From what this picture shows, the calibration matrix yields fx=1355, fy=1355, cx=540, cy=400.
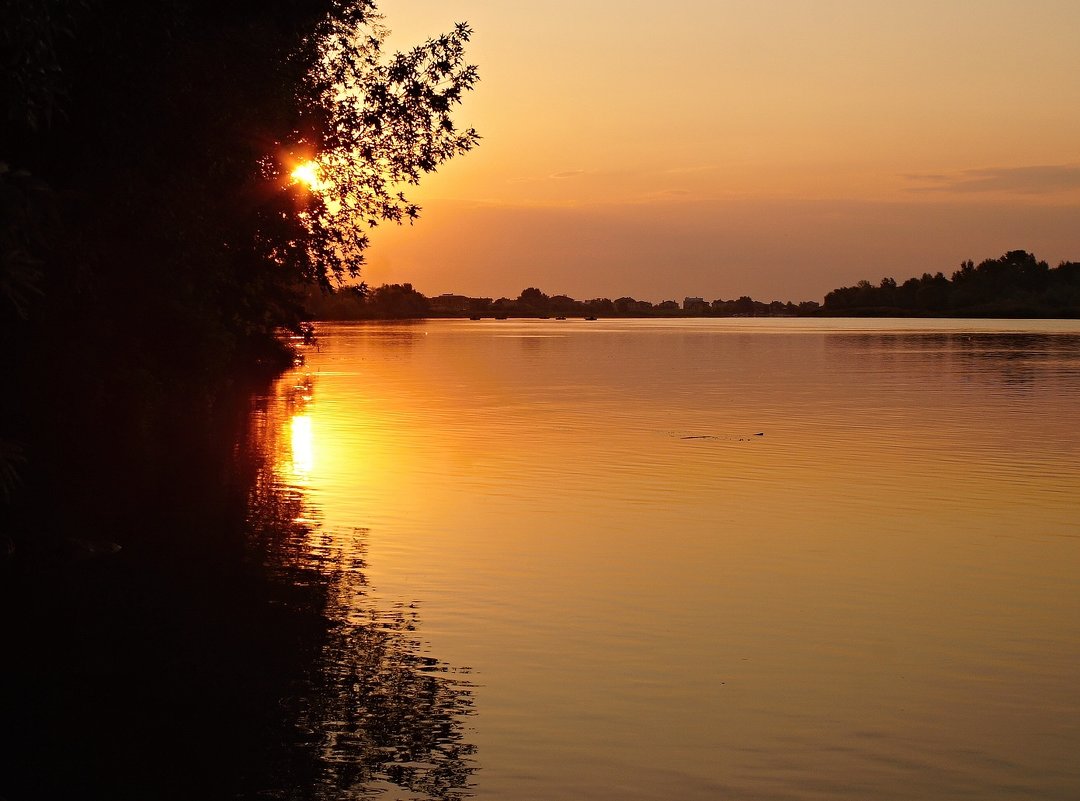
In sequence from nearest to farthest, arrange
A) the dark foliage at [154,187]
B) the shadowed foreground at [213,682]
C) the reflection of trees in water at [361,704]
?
the reflection of trees in water at [361,704] < the shadowed foreground at [213,682] < the dark foliage at [154,187]

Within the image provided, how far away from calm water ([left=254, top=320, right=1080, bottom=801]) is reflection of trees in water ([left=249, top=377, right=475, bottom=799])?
6 cm

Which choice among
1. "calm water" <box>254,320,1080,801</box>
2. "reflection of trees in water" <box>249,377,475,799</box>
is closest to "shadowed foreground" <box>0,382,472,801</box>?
"reflection of trees in water" <box>249,377,475,799</box>

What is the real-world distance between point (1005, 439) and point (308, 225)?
20.0m

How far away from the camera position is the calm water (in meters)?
11.0

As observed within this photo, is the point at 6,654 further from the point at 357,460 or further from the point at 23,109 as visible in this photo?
the point at 357,460

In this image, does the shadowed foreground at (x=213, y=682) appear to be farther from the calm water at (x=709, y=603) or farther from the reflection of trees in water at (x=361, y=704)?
the calm water at (x=709, y=603)

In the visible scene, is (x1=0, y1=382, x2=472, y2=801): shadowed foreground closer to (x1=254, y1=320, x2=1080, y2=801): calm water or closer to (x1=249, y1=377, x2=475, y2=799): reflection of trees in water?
(x1=249, y1=377, x2=475, y2=799): reflection of trees in water

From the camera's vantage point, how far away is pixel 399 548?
66.7 feet

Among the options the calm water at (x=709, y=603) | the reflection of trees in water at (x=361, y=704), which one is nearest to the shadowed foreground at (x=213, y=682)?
the reflection of trees in water at (x=361, y=704)

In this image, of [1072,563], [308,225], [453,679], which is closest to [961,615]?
[1072,563]

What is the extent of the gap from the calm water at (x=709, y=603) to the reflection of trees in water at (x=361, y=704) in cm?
6

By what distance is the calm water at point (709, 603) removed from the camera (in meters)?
11.0

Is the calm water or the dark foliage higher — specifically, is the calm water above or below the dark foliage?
below

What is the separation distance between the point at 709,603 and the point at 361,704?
19.3ft
